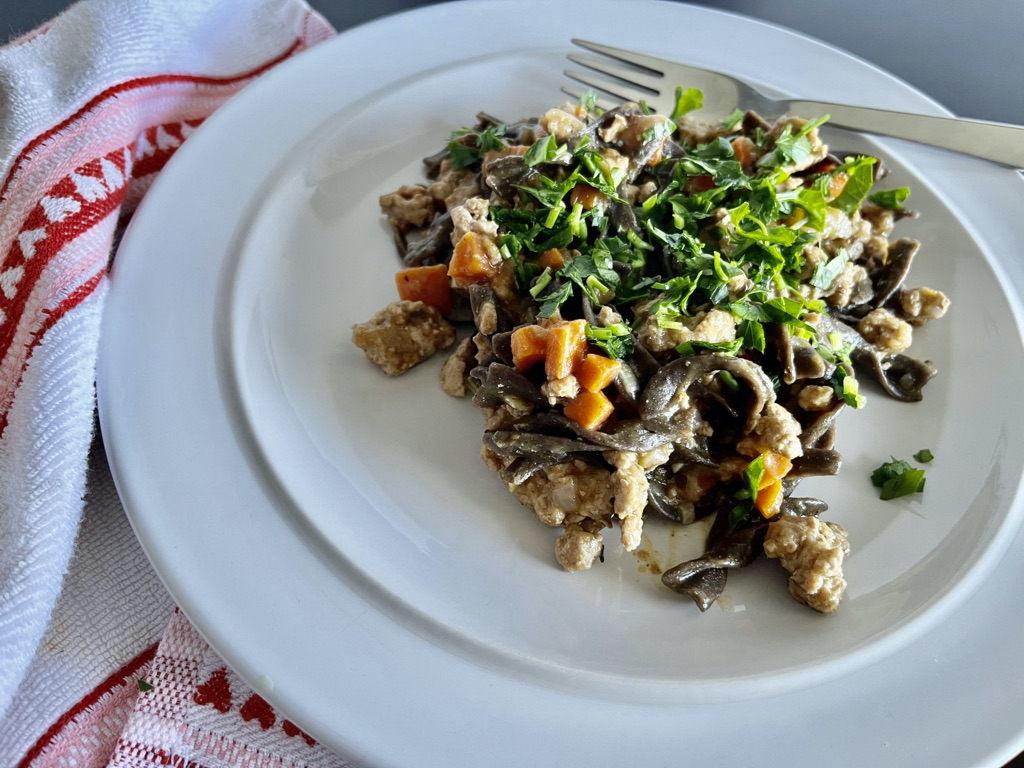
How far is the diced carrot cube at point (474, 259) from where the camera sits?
2.85 m

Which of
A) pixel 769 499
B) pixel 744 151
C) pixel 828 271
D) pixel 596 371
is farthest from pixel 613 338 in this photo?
pixel 744 151

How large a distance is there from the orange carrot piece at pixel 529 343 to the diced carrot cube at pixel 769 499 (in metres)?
0.82

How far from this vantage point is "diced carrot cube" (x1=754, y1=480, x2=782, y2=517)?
2607mm

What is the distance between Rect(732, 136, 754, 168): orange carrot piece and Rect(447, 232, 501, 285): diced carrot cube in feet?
3.69

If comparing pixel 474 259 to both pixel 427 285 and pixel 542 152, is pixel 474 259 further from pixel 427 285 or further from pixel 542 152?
pixel 542 152

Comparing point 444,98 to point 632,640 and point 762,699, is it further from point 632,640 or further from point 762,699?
point 762,699

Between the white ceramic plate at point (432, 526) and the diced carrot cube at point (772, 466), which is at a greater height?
the diced carrot cube at point (772, 466)

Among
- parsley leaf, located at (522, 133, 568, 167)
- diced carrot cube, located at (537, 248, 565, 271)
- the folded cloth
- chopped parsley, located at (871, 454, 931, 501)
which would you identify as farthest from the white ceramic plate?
parsley leaf, located at (522, 133, 568, 167)

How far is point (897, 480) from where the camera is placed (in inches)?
109

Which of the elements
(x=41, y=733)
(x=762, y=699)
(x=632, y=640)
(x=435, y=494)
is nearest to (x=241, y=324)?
(x=435, y=494)

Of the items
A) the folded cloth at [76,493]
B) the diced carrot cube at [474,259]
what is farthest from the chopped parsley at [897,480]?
the folded cloth at [76,493]

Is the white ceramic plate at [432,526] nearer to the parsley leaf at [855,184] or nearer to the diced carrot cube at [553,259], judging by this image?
the parsley leaf at [855,184]

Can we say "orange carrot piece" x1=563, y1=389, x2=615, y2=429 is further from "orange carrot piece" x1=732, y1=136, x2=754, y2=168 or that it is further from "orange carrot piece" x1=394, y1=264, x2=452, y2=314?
"orange carrot piece" x1=732, y1=136, x2=754, y2=168

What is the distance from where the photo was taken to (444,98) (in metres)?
3.83
